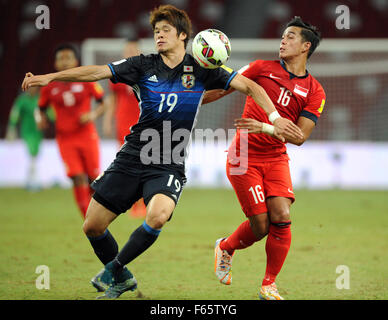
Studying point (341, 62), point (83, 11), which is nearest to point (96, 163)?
point (341, 62)

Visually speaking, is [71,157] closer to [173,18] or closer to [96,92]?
[96,92]

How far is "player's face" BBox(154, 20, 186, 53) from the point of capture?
4.91 m

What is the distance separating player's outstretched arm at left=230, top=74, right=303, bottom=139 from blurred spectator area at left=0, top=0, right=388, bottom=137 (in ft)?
55.5

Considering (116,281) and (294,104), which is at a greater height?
(294,104)

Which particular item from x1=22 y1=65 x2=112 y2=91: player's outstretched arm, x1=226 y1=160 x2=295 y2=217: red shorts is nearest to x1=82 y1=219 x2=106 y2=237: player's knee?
x1=22 y1=65 x2=112 y2=91: player's outstretched arm

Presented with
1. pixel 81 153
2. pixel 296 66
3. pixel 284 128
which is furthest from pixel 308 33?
pixel 81 153

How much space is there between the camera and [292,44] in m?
5.37

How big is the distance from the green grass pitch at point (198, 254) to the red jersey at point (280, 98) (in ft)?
4.09

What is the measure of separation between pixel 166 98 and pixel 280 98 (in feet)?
3.58

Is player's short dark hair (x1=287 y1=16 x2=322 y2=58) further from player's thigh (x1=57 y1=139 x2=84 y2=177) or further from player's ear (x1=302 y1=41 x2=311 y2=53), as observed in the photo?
player's thigh (x1=57 y1=139 x2=84 y2=177)

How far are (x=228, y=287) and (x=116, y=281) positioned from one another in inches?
45.4

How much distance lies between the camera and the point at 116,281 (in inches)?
188

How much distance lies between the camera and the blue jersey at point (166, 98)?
4871mm

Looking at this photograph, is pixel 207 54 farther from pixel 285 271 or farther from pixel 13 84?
pixel 13 84
